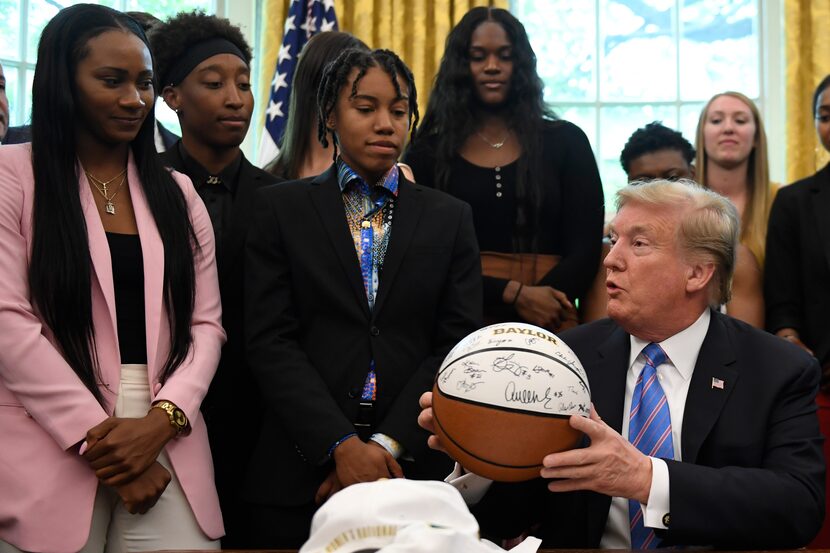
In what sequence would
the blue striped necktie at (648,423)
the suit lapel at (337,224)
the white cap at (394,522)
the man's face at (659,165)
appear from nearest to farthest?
the white cap at (394,522)
the blue striped necktie at (648,423)
the suit lapel at (337,224)
the man's face at (659,165)

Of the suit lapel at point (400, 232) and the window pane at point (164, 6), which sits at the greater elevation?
the window pane at point (164, 6)

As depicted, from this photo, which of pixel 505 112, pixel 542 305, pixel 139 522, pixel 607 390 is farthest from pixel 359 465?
pixel 505 112

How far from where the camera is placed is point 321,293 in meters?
2.90

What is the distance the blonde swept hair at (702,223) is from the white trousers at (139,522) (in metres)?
1.44

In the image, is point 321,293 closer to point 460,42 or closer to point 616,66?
point 460,42

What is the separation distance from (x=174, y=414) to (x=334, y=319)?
563 mm

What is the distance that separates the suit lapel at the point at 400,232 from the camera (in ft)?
9.55

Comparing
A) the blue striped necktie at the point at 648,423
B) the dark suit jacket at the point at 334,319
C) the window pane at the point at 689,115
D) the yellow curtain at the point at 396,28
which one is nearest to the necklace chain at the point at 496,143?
the dark suit jacket at the point at 334,319

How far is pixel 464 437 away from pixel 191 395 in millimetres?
876

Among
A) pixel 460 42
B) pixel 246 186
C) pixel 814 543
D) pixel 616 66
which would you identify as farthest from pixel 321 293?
pixel 616 66

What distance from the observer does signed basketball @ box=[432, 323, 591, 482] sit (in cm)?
207

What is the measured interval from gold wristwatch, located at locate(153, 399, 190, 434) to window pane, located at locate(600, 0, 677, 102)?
544 centimetres
